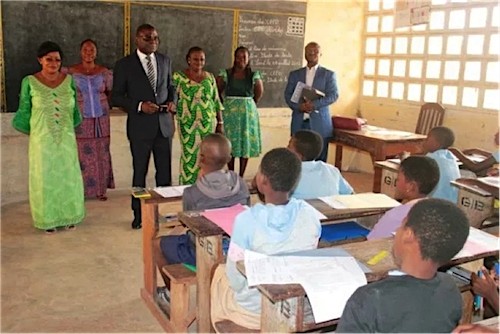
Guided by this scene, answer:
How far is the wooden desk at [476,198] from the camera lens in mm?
3016

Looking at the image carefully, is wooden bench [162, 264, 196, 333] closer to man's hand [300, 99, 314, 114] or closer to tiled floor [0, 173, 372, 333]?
tiled floor [0, 173, 372, 333]

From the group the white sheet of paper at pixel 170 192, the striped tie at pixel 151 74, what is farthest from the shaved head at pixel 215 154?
the striped tie at pixel 151 74

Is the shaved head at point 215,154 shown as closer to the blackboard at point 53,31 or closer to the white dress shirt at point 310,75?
the white dress shirt at point 310,75

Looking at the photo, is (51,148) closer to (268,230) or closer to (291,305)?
(268,230)

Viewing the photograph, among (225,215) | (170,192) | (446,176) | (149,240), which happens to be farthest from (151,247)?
(446,176)

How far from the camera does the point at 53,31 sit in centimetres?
482

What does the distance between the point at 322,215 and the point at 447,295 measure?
936 mm

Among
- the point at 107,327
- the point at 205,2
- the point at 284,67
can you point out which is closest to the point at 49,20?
the point at 205,2

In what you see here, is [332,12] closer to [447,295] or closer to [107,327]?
[107,327]

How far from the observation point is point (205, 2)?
18.1ft

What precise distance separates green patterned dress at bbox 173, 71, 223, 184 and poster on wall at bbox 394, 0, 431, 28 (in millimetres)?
2350

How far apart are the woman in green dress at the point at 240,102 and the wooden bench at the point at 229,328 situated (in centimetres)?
344

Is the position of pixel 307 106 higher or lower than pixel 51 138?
higher

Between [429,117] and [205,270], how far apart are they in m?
4.00
